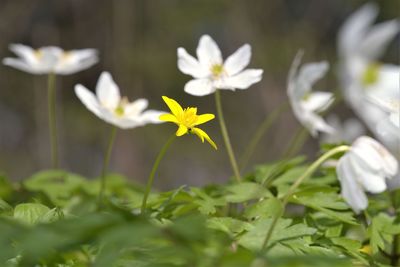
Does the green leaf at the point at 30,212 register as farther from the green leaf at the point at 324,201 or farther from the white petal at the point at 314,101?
the white petal at the point at 314,101

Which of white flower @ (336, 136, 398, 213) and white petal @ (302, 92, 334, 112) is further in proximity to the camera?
white petal @ (302, 92, 334, 112)

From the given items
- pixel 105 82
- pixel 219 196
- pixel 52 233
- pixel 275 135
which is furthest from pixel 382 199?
pixel 275 135

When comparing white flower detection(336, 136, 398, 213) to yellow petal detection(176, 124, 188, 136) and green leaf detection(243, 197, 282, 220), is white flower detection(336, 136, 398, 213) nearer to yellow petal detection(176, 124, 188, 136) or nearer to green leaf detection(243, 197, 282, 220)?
green leaf detection(243, 197, 282, 220)

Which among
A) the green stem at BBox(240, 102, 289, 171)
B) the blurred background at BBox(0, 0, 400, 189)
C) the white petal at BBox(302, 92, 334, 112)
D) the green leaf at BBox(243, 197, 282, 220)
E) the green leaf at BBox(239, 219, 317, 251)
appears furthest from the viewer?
the blurred background at BBox(0, 0, 400, 189)

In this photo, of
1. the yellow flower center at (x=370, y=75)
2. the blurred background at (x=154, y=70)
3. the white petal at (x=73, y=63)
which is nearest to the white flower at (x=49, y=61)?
the white petal at (x=73, y=63)

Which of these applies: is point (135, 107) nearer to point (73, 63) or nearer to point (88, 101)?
point (88, 101)

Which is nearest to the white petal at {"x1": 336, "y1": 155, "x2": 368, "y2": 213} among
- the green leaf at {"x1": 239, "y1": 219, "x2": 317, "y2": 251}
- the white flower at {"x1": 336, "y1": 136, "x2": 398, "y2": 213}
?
the white flower at {"x1": 336, "y1": 136, "x2": 398, "y2": 213}

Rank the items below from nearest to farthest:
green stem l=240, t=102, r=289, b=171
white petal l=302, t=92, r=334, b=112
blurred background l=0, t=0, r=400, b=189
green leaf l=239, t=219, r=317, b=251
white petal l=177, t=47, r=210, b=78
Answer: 1. green leaf l=239, t=219, r=317, b=251
2. white petal l=177, t=47, r=210, b=78
3. green stem l=240, t=102, r=289, b=171
4. white petal l=302, t=92, r=334, b=112
5. blurred background l=0, t=0, r=400, b=189
